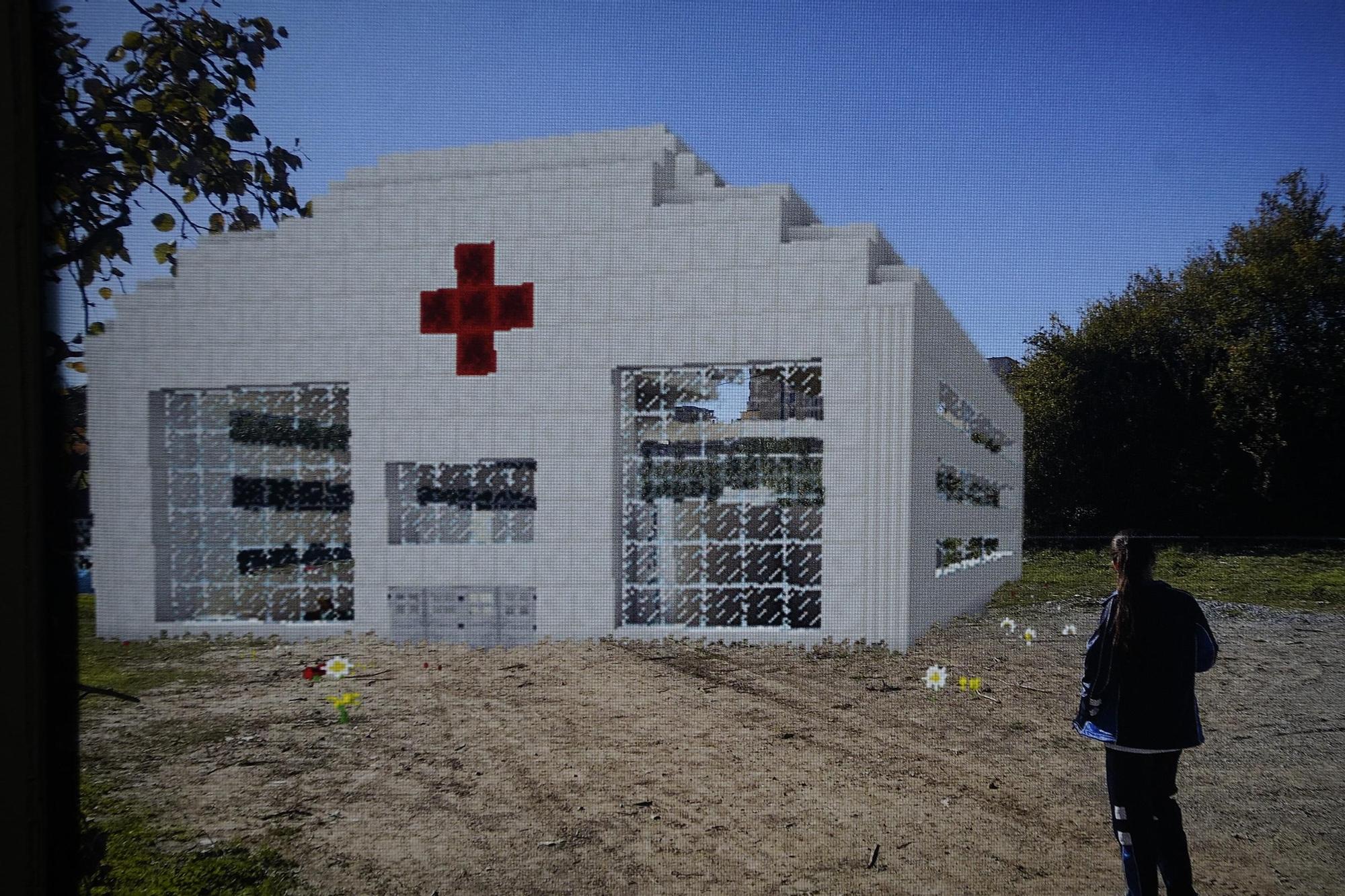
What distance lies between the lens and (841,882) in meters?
2.15

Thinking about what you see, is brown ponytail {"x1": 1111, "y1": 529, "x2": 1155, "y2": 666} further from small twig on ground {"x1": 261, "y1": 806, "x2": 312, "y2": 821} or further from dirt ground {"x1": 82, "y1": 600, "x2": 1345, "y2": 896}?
small twig on ground {"x1": 261, "y1": 806, "x2": 312, "y2": 821}

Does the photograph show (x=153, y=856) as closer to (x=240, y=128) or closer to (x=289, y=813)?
(x=289, y=813)

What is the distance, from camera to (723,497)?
15.7ft

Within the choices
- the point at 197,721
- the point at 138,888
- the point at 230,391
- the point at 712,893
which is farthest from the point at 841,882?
the point at 230,391

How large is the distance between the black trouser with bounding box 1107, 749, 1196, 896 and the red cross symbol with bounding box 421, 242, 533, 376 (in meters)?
4.18

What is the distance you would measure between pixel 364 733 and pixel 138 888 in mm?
1224

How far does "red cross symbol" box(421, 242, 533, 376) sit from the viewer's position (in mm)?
5102

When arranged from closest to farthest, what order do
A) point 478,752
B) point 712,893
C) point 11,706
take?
point 11,706, point 712,893, point 478,752

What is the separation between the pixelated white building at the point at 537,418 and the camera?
181 inches

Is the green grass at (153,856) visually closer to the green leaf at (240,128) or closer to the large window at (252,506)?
the green leaf at (240,128)

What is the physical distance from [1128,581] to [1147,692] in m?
0.26

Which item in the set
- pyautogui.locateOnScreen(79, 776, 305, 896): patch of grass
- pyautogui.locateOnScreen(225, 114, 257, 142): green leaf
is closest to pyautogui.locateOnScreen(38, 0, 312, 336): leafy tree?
pyautogui.locateOnScreen(225, 114, 257, 142): green leaf

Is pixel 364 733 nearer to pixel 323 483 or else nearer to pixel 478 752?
pixel 478 752

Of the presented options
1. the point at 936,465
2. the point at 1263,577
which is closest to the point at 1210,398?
the point at 1263,577
